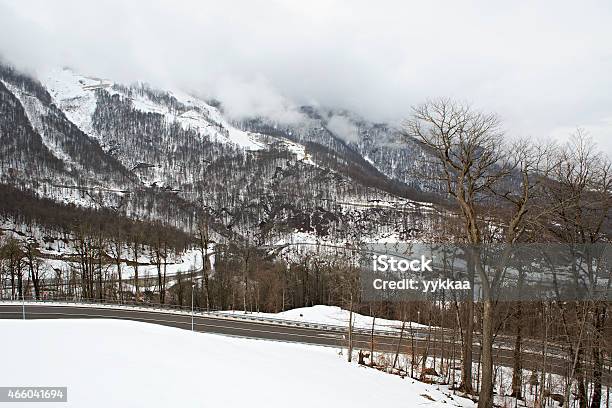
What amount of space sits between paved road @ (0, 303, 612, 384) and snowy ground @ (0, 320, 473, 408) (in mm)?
12526

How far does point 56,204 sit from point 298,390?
17322cm

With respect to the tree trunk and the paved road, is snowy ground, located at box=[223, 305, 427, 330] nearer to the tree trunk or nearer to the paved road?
the paved road

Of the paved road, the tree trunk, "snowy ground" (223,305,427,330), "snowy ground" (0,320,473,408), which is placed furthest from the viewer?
"snowy ground" (223,305,427,330)

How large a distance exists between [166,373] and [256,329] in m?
20.8

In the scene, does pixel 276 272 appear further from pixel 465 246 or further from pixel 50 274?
pixel 50 274

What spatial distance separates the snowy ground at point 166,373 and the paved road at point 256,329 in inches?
493

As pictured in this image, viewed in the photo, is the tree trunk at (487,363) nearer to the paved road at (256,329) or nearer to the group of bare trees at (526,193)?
the group of bare trees at (526,193)

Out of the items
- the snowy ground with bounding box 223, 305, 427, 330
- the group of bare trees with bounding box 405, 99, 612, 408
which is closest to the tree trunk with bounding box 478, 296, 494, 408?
the group of bare trees with bounding box 405, 99, 612, 408

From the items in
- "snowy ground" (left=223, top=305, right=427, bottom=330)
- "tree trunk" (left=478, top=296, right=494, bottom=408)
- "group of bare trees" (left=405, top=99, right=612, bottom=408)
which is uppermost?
"group of bare trees" (left=405, top=99, right=612, bottom=408)

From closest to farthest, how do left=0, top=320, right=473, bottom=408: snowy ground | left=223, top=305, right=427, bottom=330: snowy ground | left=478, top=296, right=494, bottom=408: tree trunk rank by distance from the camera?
left=0, top=320, right=473, bottom=408: snowy ground < left=478, top=296, right=494, bottom=408: tree trunk < left=223, top=305, right=427, bottom=330: snowy ground

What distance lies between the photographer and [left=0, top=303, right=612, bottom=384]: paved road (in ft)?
84.3

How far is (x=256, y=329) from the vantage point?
2853 centimetres

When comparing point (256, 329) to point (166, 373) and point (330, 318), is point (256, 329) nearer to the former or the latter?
point (330, 318)

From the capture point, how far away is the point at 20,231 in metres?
125
